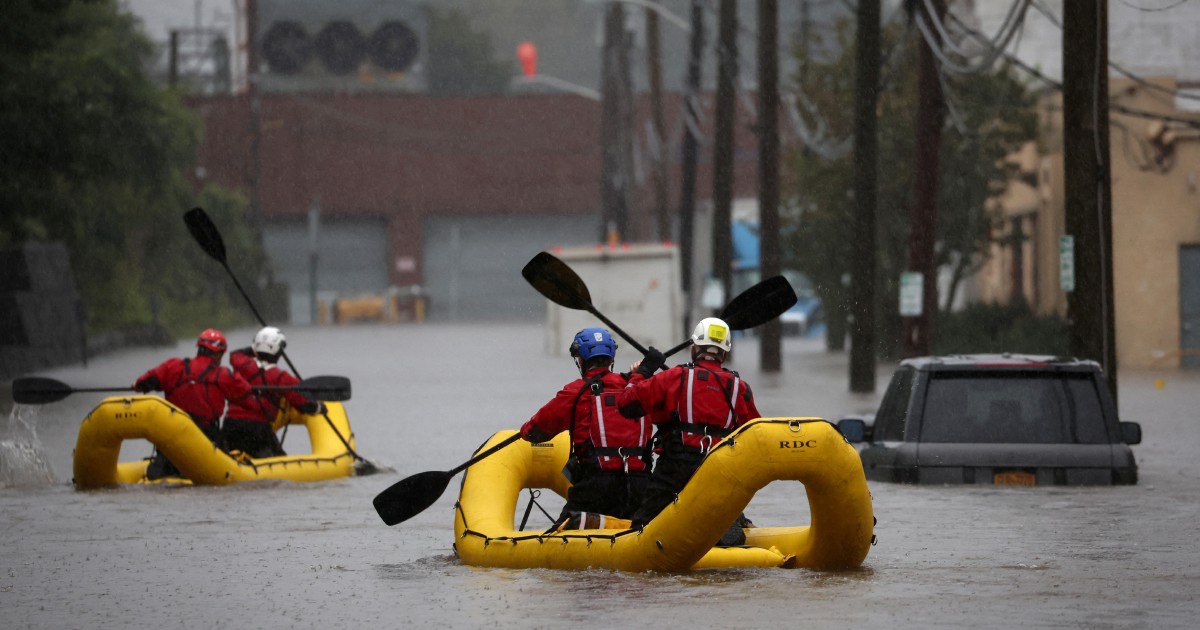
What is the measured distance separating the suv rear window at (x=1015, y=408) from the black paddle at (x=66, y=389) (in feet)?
17.3

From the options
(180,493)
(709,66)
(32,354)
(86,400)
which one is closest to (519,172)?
(709,66)

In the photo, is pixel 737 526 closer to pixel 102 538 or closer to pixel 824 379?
pixel 102 538

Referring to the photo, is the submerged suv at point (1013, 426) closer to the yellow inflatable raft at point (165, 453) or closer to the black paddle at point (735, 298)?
the black paddle at point (735, 298)

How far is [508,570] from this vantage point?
12133mm

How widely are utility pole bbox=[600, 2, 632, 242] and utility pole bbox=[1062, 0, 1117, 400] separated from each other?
39577mm

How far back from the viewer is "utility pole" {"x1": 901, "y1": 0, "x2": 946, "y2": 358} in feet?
101

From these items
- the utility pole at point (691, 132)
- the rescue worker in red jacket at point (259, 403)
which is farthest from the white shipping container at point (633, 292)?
the rescue worker in red jacket at point (259, 403)

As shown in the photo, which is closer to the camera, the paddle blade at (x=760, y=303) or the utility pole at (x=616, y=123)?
the paddle blade at (x=760, y=303)

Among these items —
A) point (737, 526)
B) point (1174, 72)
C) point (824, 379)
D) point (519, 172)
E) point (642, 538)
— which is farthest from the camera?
point (519, 172)

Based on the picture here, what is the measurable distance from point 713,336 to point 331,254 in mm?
74161

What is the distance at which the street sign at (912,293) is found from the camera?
30.4 meters

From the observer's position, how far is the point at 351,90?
86.5 m

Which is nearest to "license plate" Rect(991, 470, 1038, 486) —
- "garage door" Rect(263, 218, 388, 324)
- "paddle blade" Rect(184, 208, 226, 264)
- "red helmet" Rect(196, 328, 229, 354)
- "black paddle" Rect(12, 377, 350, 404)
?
"black paddle" Rect(12, 377, 350, 404)

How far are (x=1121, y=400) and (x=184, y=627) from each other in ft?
73.9
